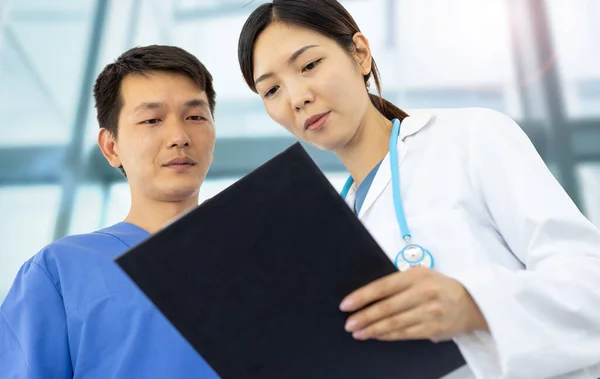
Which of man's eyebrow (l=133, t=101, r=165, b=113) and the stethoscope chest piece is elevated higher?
man's eyebrow (l=133, t=101, r=165, b=113)

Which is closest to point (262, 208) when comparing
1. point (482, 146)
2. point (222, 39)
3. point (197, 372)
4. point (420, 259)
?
point (420, 259)

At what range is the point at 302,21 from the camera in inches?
39.6

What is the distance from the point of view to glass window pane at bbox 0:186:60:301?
2816 mm

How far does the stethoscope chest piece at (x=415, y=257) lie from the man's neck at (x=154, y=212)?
576mm

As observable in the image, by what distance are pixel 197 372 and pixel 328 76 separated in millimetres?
548

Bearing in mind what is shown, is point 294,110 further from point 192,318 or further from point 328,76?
point 192,318

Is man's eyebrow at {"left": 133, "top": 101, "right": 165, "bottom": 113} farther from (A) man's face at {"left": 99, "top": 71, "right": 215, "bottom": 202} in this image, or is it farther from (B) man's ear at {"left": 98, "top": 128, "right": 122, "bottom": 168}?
(B) man's ear at {"left": 98, "top": 128, "right": 122, "bottom": 168}

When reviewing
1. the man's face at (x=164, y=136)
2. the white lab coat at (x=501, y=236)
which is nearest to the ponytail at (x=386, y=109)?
the white lab coat at (x=501, y=236)

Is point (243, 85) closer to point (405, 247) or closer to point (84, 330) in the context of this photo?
point (84, 330)

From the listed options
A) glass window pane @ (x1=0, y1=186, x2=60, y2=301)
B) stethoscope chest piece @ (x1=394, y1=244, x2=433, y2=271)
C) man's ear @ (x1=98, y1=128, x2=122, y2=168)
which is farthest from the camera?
glass window pane @ (x1=0, y1=186, x2=60, y2=301)

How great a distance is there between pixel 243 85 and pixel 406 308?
2.46 metres

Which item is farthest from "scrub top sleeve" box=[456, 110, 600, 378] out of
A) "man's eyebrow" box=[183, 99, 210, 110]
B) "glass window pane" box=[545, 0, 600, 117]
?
"glass window pane" box=[545, 0, 600, 117]

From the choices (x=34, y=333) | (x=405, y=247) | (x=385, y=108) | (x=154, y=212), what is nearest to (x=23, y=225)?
(x=154, y=212)

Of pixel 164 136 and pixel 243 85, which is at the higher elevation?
pixel 243 85
